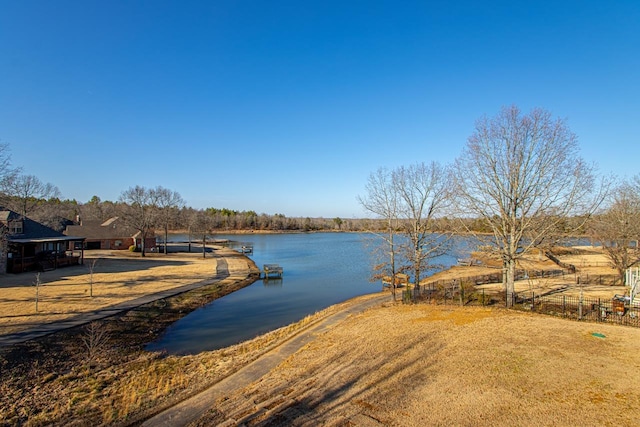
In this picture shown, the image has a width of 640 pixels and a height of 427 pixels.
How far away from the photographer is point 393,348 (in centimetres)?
1201

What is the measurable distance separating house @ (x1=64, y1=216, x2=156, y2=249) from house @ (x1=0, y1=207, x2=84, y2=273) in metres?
18.3

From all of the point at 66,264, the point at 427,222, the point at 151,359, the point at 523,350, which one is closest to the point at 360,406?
the point at 523,350

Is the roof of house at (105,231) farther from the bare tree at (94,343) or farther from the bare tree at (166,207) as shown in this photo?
the bare tree at (94,343)

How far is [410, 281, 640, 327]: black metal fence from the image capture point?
15086 millimetres

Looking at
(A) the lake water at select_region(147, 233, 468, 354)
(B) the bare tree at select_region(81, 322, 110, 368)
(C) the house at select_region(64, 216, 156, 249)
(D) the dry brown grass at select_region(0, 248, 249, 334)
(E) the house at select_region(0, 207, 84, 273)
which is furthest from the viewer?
(C) the house at select_region(64, 216, 156, 249)

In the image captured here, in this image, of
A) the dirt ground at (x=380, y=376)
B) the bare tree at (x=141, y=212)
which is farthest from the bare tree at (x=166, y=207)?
the dirt ground at (x=380, y=376)

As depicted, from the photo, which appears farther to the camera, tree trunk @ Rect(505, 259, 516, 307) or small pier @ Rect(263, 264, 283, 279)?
small pier @ Rect(263, 264, 283, 279)

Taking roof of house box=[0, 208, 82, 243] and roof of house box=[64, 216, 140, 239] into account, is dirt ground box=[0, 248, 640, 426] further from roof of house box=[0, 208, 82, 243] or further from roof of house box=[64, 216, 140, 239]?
roof of house box=[64, 216, 140, 239]

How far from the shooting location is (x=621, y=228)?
25078mm

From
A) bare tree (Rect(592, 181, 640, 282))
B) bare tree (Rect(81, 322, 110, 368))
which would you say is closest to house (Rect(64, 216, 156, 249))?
bare tree (Rect(81, 322, 110, 368))

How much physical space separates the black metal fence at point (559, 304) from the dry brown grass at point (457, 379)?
2270 mm

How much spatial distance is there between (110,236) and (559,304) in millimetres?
60846

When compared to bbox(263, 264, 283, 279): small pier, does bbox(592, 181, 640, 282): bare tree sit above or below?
above

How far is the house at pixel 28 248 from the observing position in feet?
97.8
